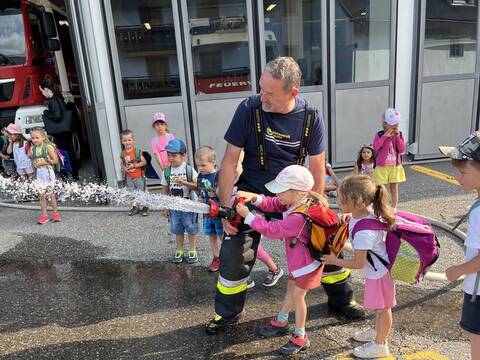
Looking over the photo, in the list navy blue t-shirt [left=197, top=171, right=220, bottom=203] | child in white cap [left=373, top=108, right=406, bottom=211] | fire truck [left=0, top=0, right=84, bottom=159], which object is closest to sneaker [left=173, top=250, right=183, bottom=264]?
navy blue t-shirt [left=197, top=171, right=220, bottom=203]

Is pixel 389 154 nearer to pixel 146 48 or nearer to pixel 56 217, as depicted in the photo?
pixel 146 48

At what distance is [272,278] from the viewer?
4.21m

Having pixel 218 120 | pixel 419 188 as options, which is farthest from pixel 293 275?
pixel 218 120

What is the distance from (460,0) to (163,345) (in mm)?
7859

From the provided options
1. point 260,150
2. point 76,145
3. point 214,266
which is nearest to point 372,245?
point 260,150

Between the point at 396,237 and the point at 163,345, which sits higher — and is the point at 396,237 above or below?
above

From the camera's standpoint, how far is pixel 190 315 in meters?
3.74

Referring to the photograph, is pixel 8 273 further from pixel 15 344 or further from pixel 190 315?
pixel 190 315

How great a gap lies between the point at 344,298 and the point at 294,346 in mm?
638

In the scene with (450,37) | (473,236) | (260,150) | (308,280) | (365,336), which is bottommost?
(365,336)

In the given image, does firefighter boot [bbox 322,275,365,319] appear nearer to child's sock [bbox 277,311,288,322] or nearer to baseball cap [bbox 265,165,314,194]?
child's sock [bbox 277,311,288,322]

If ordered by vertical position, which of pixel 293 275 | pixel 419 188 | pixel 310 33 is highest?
pixel 310 33

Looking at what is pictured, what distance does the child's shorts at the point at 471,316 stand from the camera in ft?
8.20

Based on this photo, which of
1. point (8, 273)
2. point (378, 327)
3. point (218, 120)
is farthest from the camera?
point (218, 120)
